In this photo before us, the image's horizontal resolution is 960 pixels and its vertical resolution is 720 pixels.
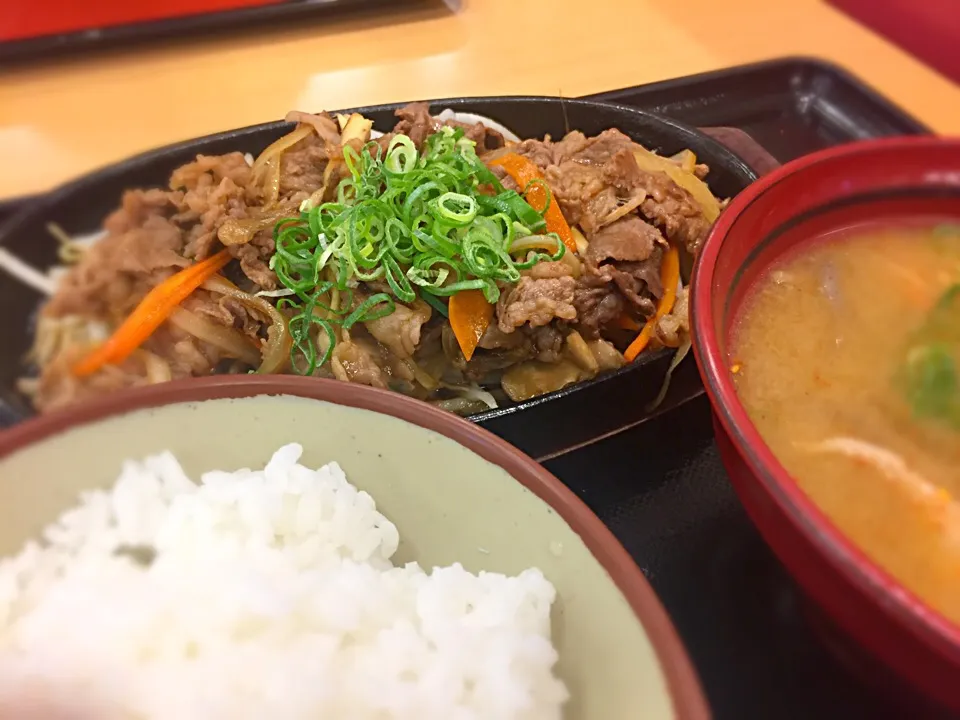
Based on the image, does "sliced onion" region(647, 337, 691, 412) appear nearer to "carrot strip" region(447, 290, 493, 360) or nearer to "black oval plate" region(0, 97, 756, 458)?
"black oval plate" region(0, 97, 756, 458)

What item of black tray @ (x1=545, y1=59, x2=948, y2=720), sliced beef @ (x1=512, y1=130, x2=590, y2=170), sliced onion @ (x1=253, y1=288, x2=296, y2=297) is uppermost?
sliced beef @ (x1=512, y1=130, x2=590, y2=170)

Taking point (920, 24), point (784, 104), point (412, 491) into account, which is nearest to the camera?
point (412, 491)

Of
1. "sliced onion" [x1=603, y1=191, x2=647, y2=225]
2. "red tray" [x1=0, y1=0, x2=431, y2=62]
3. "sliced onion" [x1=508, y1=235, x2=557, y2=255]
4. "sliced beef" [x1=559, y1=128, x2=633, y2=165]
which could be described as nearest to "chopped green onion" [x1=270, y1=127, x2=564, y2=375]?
"sliced onion" [x1=508, y1=235, x2=557, y2=255]

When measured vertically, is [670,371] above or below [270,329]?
below

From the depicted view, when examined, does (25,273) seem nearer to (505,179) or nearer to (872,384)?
(505,179)

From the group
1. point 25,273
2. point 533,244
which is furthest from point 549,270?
point 25,273

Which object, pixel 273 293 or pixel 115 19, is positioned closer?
pixel 273 293

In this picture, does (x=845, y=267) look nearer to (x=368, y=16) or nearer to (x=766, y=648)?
(x=766, y=648)

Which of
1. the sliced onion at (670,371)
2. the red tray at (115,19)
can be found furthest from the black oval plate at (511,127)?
the red tray at (115,19)
